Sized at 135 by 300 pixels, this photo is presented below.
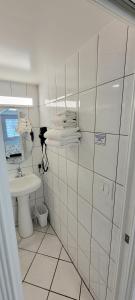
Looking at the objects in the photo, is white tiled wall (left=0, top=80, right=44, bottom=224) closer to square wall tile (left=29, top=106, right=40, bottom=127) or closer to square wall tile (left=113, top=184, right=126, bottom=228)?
square wall tile (left=29, top=106, right=40, bottom=127)

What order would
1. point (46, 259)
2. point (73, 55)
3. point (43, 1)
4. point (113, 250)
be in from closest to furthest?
point (43, 1), point (113, 250), point (73, 55), point (46, 259)

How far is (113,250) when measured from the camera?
1.00 m

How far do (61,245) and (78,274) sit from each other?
0.42 meters

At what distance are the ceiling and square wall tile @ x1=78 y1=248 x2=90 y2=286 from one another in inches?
67.1

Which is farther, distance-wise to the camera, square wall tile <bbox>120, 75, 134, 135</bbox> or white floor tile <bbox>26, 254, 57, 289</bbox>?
white floor tile <bbox>26, 254, 57, 289</bbox>

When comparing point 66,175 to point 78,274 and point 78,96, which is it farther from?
point 78,274

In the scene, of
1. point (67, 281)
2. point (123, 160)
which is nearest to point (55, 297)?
point (67, 281)

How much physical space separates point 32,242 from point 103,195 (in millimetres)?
1480

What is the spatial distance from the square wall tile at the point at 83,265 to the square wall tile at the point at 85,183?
61cm

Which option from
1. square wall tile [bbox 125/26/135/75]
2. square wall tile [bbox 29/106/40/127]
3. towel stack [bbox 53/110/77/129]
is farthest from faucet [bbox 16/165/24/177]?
square wall tile [bbox 125/26/135/75]

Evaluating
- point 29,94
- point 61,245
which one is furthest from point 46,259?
point 29,94

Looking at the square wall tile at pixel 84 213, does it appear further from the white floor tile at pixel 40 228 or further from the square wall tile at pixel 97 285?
the white floor tile at pixel 40 228

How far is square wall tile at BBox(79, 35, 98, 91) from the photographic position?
96cm

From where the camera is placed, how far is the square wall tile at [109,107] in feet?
2.69
